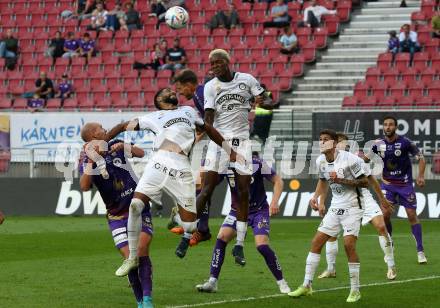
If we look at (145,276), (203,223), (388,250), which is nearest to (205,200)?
(203,223)

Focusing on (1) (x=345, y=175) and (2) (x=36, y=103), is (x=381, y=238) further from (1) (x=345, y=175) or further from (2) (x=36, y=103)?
(2) (x=36, y=103)

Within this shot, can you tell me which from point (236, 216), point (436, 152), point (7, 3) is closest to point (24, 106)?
point (7, 3)

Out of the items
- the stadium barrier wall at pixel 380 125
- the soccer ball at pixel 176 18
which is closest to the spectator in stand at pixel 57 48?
the soccer ball at pixel 176 18

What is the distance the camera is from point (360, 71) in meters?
31.8

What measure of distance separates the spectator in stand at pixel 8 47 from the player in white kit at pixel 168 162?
25.8 m

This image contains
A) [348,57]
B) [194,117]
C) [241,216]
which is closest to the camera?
[194,117]

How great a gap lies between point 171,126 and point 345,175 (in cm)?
250

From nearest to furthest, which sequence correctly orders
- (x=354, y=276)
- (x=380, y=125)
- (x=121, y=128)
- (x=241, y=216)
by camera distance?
(x=121, y=128)
(x=354, y=276)
(x=241, y=216)
(x=380, y=125)

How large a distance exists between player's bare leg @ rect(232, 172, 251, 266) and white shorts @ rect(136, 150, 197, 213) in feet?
5.66

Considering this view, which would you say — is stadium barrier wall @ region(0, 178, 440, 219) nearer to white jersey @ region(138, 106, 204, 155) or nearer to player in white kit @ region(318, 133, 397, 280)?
player in white kit @ region(318, 133, 397, 280)

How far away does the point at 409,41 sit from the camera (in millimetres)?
30594

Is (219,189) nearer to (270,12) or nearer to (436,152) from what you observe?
(436,152)

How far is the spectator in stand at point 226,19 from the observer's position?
3422 cm

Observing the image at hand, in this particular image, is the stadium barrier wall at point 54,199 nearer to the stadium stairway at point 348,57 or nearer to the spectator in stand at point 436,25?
the stadium stairway at point 348,57
